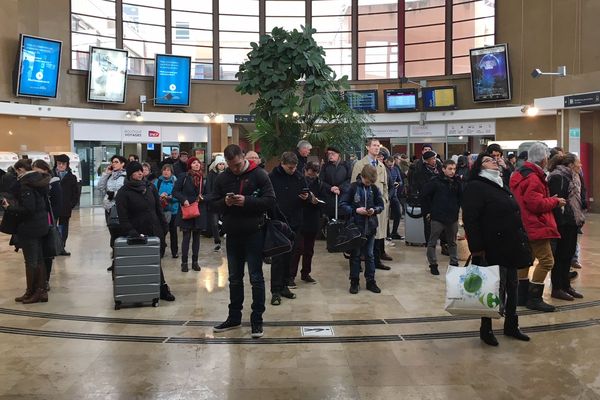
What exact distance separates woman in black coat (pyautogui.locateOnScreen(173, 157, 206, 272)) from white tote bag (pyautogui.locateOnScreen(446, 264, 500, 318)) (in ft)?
13.3

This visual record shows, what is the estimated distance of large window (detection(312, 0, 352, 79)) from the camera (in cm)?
2044

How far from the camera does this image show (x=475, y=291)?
3840 mm

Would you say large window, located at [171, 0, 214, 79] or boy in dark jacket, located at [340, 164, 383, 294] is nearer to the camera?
boy in dark jacket, located at [340, 164, 383, 294]

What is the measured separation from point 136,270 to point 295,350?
2016 millimetres

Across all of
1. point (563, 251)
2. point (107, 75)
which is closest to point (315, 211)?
point (563, 251)

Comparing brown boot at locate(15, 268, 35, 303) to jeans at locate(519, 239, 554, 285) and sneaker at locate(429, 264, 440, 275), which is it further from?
jeans at locate(519, 239, 554, 285)

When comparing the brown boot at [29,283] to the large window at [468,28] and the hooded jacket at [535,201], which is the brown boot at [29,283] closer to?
the hooded jacket at [535,201]

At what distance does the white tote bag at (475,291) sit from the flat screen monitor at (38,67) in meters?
15.6

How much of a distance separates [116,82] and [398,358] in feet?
54.8

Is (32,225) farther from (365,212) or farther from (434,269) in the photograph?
(434,269)

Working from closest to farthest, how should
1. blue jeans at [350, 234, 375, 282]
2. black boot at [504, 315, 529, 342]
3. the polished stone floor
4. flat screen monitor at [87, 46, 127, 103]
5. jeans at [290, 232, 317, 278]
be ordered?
the polished stone floor < black boot at [504, 315, 529, 342] < blue jeans at [350, 234, 375, 282] < jeans at [290, 232, 317, 278] < flat screen monitor at [87, 46, 127, 103]

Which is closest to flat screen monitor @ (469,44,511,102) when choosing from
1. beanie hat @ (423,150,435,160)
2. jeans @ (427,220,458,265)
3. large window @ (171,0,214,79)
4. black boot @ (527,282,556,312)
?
large window @ (171,0,214,79)

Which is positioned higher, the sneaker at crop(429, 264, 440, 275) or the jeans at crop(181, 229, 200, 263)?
the jeans at crop(181, 229, 200, 263)

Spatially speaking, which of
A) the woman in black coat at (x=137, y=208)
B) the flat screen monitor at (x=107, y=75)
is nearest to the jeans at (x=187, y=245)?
the woman in black coat at (x=137, y=208)
